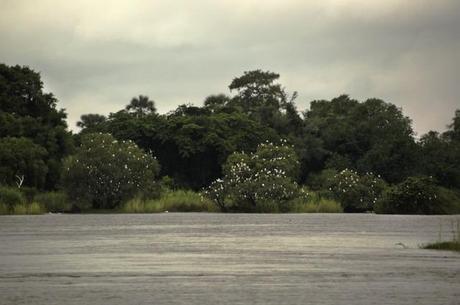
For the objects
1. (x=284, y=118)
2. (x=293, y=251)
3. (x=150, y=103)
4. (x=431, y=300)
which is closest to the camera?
(x=431, y=300)

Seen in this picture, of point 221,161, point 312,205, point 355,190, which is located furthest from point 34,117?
point 355,190

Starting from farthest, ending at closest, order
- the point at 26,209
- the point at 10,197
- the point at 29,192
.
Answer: the point at 29,192 < the point at 26,209 < the point at 10,197

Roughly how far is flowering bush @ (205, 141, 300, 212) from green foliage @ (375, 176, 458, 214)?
9142 millimetres

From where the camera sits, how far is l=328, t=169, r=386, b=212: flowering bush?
335 feet

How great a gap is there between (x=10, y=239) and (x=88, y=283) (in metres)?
24.6

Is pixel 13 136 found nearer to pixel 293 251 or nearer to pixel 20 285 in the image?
pixel 293 251

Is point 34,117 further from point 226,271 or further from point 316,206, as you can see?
point 226,271

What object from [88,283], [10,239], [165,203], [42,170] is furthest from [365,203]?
[88,283]

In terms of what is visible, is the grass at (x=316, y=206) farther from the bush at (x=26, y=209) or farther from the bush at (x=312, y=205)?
the bush at (x=26, y=209)

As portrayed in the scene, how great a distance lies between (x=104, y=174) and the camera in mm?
99188

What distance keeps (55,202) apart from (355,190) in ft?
96.9

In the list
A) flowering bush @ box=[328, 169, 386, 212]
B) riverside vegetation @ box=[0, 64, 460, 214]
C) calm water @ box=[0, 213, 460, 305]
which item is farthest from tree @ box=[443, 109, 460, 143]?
calm water @ box=[0, 213, 460, 305]

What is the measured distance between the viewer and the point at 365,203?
104062 millimetres

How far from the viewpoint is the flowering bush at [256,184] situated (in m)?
99.4
